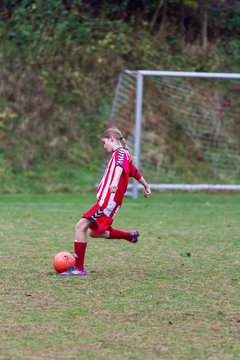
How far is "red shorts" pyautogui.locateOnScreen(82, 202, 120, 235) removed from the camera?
783 centimetres

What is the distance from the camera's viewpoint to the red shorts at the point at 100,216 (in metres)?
7.83

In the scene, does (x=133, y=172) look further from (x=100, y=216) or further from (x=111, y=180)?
(x=100, y=216)

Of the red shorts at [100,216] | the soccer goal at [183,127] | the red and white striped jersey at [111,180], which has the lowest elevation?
the soccer goal at [183,127]

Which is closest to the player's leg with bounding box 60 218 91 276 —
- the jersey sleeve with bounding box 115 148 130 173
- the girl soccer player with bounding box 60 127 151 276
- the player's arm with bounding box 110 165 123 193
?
the girl soccer player with bounding box 60 127 151 276

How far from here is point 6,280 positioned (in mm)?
7477

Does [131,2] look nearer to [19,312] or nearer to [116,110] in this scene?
[116,110]

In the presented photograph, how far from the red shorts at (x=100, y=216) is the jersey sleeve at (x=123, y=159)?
13.3 inches

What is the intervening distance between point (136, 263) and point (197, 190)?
8.87 meters

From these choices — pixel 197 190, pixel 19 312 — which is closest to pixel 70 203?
pixel 197 190

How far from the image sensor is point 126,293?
22.6 feet

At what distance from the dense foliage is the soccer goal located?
1161mm

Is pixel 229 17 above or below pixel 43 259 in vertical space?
above

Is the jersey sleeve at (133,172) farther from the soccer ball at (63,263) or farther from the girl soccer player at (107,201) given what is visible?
the soccer ball at (63,263)

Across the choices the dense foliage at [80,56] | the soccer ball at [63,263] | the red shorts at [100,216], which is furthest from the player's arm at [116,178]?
the dense foliage at [80,56]
